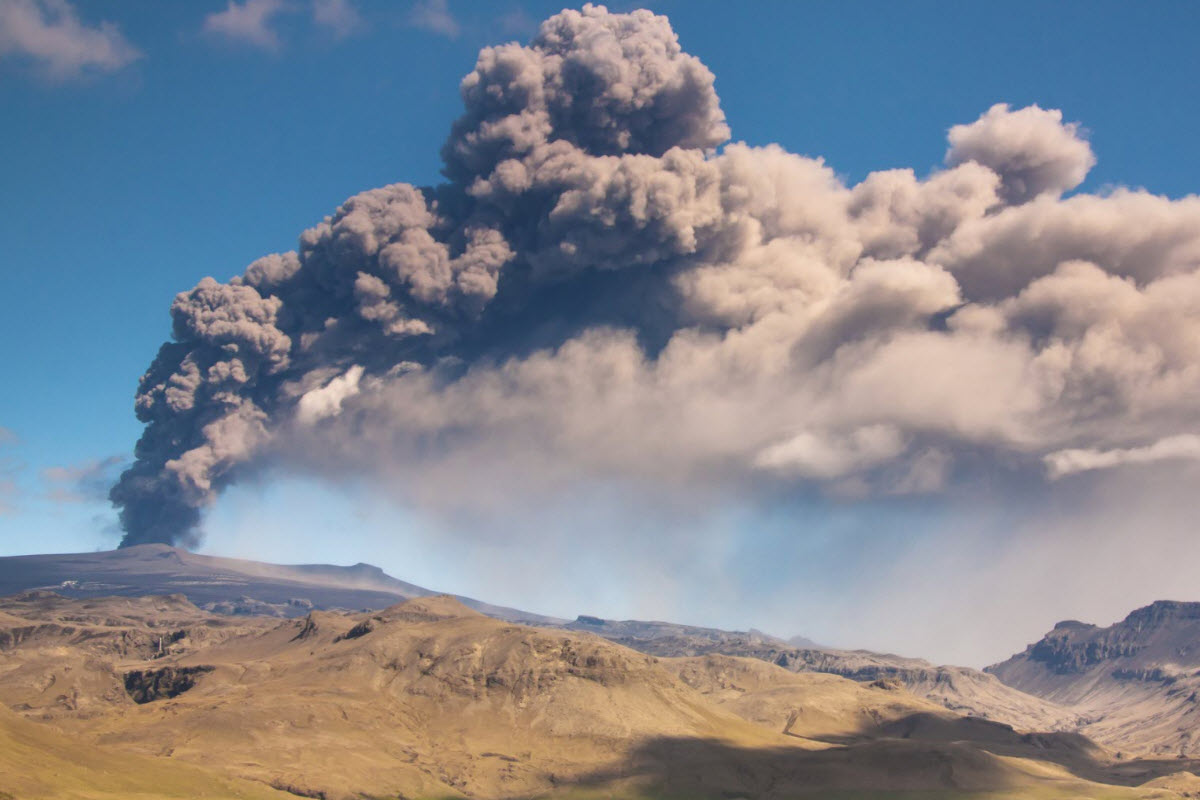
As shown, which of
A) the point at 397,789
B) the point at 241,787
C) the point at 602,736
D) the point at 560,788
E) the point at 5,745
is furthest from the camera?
the point at 602,736

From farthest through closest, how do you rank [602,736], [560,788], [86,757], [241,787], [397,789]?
[602,736], [560,788], [397,789], [241,787], [86,757]

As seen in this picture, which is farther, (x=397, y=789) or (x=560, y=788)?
(x=560, y=788)

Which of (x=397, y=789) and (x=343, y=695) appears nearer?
(x=397, y=789)

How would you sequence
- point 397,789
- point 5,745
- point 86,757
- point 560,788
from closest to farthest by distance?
point 5,745 < point 86,757 < point 397,789 < point 560,788

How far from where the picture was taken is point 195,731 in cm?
17012

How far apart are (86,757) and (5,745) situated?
1350 centimetres

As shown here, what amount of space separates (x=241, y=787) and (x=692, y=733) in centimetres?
8794

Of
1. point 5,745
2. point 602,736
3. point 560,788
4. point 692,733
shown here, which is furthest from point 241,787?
point 692,733

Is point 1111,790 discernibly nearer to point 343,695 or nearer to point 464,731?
point 464,731

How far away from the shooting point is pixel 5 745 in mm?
117125

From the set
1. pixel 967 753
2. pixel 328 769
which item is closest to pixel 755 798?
pixel 967 753

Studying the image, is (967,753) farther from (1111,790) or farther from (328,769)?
(328,769)

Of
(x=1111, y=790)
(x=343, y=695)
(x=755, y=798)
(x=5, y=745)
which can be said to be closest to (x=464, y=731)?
(x=343, y=695)

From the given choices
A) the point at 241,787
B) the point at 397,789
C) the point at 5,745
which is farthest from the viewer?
the point at 397,789
